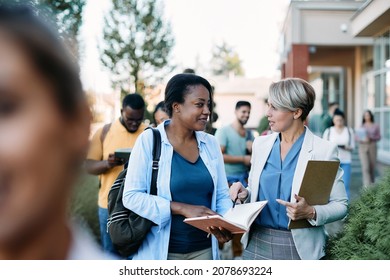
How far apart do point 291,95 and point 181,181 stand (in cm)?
62

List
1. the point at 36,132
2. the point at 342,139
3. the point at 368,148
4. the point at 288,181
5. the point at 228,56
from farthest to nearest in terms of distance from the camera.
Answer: the point at 228,56 < the point at 368,148 < the point at 342,139 < the point at 288,181 < the point at 36,132

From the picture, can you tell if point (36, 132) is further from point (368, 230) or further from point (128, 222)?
point (368, 230)

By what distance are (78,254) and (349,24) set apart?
637 cm

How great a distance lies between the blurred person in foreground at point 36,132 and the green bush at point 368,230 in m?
1.49

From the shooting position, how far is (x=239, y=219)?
6.08 ft

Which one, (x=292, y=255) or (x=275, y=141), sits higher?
(x=275, y=141)

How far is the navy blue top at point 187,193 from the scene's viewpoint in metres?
1.93

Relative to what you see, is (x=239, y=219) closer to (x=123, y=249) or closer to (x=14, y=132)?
(x=123, y=249)

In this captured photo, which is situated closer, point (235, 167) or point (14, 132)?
point (14, 132)

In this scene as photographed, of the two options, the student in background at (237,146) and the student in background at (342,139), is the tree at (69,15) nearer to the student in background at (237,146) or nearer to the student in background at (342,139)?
the student in background at (237,146)

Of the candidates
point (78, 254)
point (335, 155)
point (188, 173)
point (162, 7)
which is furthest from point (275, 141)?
point (78, 254)

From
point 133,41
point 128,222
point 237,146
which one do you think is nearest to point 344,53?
point 237,146

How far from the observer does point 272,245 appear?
2.08m

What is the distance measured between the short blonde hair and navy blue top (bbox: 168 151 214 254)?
44cm
